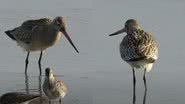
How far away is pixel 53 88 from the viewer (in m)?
8.53

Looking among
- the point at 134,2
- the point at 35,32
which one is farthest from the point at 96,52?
the point at 134,2

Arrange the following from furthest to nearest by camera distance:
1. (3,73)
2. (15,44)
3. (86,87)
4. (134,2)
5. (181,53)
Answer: (134,2) → (15,44) → (181,53) → (3,73) → (86,87)

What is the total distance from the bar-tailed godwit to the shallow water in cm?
14

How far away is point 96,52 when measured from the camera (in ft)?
34.4

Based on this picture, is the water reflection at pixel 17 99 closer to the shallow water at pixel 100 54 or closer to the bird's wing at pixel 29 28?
the shallow water at pixel 100 54

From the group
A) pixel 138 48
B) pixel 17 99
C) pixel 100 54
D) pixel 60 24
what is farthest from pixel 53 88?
pixel 100 54

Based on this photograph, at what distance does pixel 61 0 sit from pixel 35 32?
3314mm

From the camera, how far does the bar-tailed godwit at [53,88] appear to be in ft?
27.5

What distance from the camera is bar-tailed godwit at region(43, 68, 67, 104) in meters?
8.38

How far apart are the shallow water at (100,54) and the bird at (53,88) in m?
0.13

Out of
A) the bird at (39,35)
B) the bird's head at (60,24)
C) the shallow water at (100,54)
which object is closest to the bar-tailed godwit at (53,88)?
the shallow water at (100,54)

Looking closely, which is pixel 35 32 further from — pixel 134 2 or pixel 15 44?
pixel 134 2

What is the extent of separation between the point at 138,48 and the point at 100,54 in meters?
2.15

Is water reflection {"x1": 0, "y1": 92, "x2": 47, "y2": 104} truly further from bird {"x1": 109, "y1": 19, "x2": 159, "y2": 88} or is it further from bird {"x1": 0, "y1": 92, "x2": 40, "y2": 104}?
bird {"x1": 109, "y1": 19, "x2": 159, "y2": 88}
